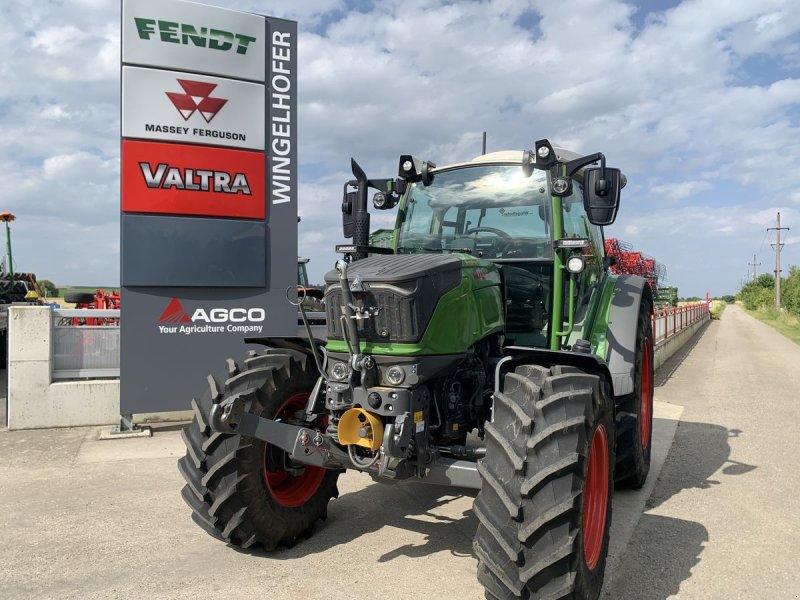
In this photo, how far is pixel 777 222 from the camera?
191ft

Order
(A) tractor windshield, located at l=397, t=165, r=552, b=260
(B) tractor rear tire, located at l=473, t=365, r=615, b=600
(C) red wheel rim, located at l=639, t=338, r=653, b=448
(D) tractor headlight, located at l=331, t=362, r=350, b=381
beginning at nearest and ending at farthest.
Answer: (B) tractor rear tire, located at l=473, t=365, r=615, b=600 < (D) tractor headlight, located at l=331, t=362, r=350, b=381 < (A) tractor windshield, located at l=397, t=165, r=552, b=260 < (C) red wheel rim, located at l=639, t=338, r=653, b=448

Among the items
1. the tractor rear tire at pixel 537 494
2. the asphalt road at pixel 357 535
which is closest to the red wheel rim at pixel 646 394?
the asphalt road at pixel 357 535

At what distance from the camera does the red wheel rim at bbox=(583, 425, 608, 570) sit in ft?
10.9

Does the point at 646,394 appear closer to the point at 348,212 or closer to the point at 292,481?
the point at 348,212

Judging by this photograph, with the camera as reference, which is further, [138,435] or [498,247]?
[138,435]

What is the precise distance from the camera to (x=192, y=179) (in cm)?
713

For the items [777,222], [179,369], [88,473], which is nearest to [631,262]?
[179,369]

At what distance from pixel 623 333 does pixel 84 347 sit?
6.10 metres

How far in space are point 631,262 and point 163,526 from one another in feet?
71.2

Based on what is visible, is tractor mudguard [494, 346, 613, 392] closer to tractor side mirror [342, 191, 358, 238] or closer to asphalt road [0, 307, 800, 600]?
asphalt road [0, 307, 800, 600]

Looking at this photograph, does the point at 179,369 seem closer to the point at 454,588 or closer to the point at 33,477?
the point at 33,477

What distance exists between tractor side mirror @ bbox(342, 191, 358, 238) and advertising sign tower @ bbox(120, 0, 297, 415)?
2.61 metres

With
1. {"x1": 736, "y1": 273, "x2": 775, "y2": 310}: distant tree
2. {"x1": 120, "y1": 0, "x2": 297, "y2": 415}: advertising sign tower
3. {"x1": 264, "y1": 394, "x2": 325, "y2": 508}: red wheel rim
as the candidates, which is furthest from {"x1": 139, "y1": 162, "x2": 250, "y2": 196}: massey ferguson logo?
{"x1": 736, "y1": 273, "x2": 775, "y2": 310}: distant tree

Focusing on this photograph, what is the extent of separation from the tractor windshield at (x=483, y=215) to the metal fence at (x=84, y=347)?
449 centimetres
